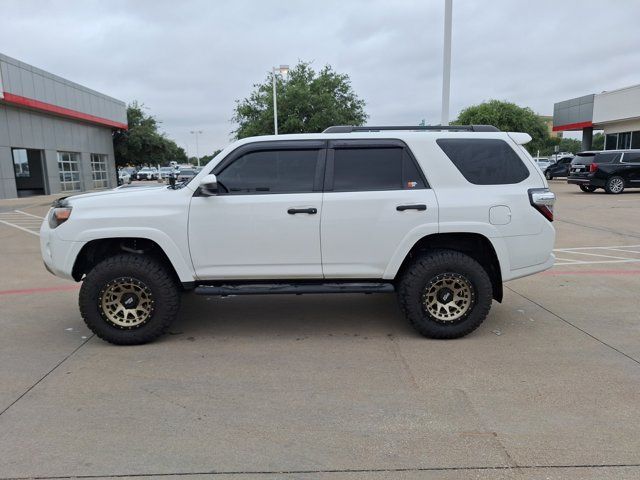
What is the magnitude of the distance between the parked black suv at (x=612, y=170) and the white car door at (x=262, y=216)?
20035mm

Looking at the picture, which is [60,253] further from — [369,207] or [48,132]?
[48,132]

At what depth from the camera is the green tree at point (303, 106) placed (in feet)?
111

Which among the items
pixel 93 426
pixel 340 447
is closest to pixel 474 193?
pixel 340 447

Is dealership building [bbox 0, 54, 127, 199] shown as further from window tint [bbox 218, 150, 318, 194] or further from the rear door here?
the rear door

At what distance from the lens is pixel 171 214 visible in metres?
4.64

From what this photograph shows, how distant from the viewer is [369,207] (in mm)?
4660

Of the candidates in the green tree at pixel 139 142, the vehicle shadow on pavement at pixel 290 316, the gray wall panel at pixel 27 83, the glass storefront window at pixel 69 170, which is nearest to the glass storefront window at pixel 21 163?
the glass storefront window at pixel 69 170

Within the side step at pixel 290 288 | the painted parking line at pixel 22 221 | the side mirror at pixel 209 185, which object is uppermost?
the side mirror at pixel 209 185

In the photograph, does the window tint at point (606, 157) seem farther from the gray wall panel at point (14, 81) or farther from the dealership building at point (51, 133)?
the gray wall panel at point (14, 81)

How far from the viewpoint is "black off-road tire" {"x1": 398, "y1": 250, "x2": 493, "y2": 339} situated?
4746mm

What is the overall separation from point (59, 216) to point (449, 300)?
3.71 meters

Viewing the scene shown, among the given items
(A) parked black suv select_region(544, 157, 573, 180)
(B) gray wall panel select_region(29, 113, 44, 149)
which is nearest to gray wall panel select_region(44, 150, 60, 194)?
(B) gray wall panel select_region(29, 113, 44, 149)

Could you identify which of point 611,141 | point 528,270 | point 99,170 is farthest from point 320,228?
point 611,141

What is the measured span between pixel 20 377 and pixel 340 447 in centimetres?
275
